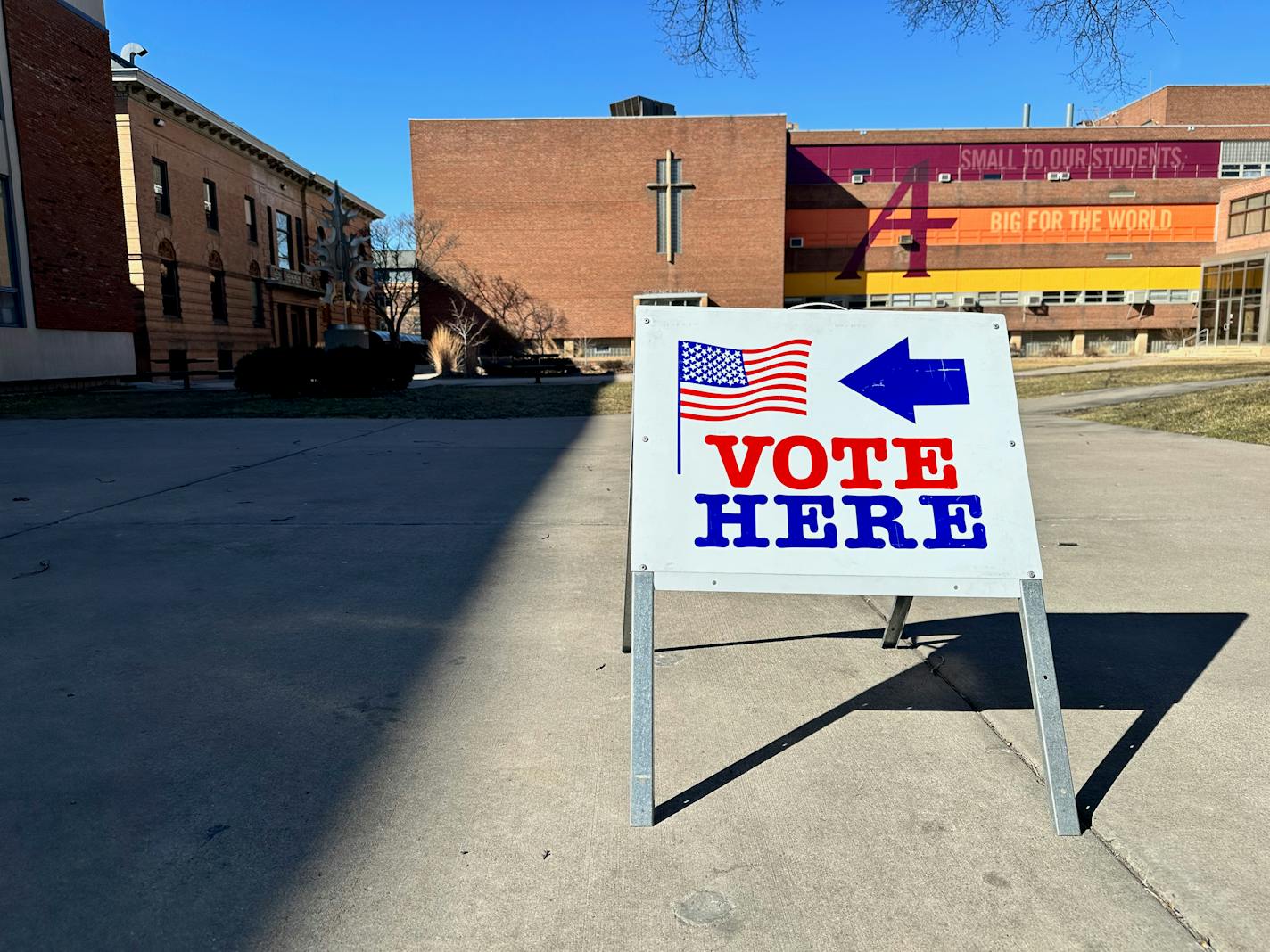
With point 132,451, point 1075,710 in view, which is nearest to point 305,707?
point 1075,710

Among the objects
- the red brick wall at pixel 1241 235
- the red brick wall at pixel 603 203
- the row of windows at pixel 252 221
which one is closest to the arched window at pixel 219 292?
the row of windows at pixel 252 221

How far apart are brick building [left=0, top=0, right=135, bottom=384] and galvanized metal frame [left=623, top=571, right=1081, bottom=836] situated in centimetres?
2311

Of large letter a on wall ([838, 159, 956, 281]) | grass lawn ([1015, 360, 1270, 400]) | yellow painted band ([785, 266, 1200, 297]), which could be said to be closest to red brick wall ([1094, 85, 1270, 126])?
yellow painted band ([785, 266, 1200, 297])

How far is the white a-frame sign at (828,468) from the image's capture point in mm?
2477

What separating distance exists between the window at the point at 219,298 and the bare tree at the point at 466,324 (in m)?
9.77

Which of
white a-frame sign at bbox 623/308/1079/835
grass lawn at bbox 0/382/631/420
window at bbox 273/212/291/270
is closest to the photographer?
white a-frame sign at bbox 623/308/1079/835

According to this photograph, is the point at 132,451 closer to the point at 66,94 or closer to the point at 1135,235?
the point at 66,94

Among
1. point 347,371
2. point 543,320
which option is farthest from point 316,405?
point 543,320

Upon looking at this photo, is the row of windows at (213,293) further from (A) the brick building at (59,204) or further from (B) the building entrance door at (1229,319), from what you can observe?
(B) the building entrance door at (1229,319)

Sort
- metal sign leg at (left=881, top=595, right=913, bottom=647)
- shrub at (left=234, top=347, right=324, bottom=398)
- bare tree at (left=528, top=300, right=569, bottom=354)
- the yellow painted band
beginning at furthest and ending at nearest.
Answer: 1. the yellow painted band
2. bare tree at (left=528, top=300, right=569, bottom=354)
3. shrub at (left=234, top=347, right=324, bottom=398)
4. metal sign leg at (left=881, top=595, right=913, bottom=647)

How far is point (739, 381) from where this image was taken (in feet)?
8.77

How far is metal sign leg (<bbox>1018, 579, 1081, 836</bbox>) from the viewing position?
7.36 ft

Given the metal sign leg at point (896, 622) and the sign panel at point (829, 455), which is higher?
the sign panel at point (829, 455)

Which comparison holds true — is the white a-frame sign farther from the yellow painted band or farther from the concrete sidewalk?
the yellow painted band
